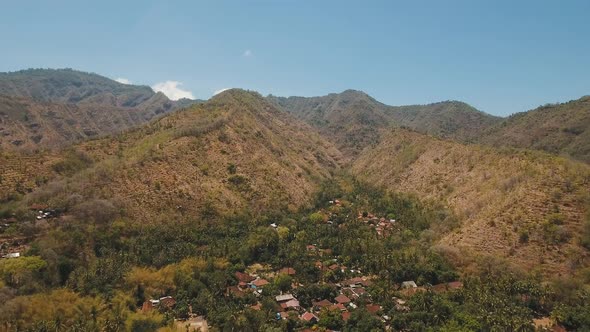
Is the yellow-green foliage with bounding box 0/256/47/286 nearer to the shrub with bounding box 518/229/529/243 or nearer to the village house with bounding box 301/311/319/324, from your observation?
the village house with bounding box 301/311/319/324

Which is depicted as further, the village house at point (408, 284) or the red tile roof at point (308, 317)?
the village house at point (408, 284)

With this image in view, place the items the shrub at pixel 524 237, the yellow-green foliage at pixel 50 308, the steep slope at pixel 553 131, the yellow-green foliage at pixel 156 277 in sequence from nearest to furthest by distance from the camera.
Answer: the yellow-green foliage at pixel 50 308, the yellow-green foliage at pixel 156 277, the shrub at pixel 524 237, the steep slope at pixel 553 131

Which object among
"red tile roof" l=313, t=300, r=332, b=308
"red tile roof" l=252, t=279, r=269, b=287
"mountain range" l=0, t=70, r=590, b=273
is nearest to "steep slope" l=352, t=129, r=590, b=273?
"mountain range" l=0, t=70, r=590, b=273

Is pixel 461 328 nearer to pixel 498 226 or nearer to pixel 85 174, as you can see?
→ pixel 498 226

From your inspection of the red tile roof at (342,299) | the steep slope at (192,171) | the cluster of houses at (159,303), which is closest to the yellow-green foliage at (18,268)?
the cluster of houses at (159,303)

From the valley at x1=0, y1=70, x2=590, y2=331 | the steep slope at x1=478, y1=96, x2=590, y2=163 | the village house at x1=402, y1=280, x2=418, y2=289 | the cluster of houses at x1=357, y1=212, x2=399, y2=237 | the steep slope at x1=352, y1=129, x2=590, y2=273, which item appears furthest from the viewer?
the steep slope at x1=478, y1=96, x2=590, y2=163

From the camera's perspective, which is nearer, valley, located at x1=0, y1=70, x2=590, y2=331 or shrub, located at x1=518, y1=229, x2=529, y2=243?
valley, located at x1=0, y1=70, x2=590, y2=331

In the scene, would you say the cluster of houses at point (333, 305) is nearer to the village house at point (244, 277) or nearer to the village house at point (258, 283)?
the village house at point (258, 283)
